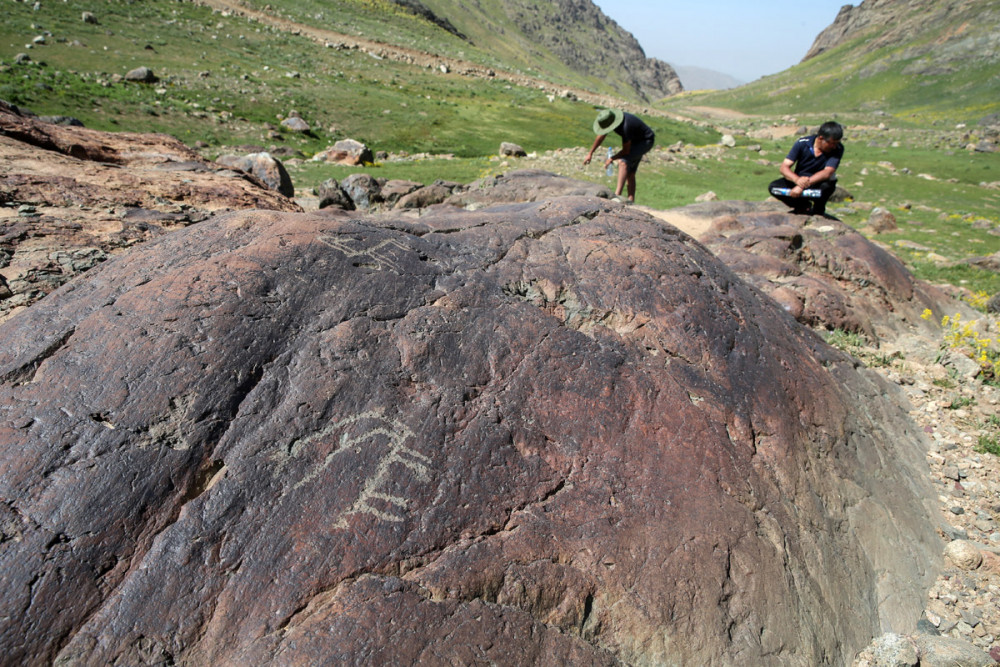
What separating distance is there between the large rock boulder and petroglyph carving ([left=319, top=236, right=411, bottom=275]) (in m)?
0.02

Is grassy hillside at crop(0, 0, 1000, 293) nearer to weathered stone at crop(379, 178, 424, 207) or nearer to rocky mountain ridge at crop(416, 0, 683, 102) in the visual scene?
weathered stone at crop(379, 178, 424, 207)

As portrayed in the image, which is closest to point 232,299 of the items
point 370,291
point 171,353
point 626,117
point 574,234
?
point 171,353

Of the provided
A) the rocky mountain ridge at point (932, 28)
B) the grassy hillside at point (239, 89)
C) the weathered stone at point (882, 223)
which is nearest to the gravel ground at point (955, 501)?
the weathered stone at point (882, 223)

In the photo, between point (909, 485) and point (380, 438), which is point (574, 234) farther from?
point (909, 485)

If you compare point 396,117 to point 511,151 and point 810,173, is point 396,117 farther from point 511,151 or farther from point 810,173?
point 810,173

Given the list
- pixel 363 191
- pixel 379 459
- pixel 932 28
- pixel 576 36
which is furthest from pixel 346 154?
pixel 576 36

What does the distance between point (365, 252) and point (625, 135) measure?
8.89m

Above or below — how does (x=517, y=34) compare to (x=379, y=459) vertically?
above

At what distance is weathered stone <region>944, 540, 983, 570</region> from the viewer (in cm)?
412

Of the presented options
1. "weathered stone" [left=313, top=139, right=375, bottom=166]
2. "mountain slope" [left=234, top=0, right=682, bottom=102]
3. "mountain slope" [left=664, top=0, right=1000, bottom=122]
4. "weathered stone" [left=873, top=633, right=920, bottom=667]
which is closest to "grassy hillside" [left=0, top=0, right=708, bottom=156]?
"weathered stone" [left=313, top=139, right=375, bottom=166]

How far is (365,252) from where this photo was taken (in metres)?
3.95

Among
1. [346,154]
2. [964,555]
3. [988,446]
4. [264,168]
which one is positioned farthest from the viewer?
[346,154]

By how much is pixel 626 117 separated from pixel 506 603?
1051 cm

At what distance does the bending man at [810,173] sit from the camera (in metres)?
9.05
